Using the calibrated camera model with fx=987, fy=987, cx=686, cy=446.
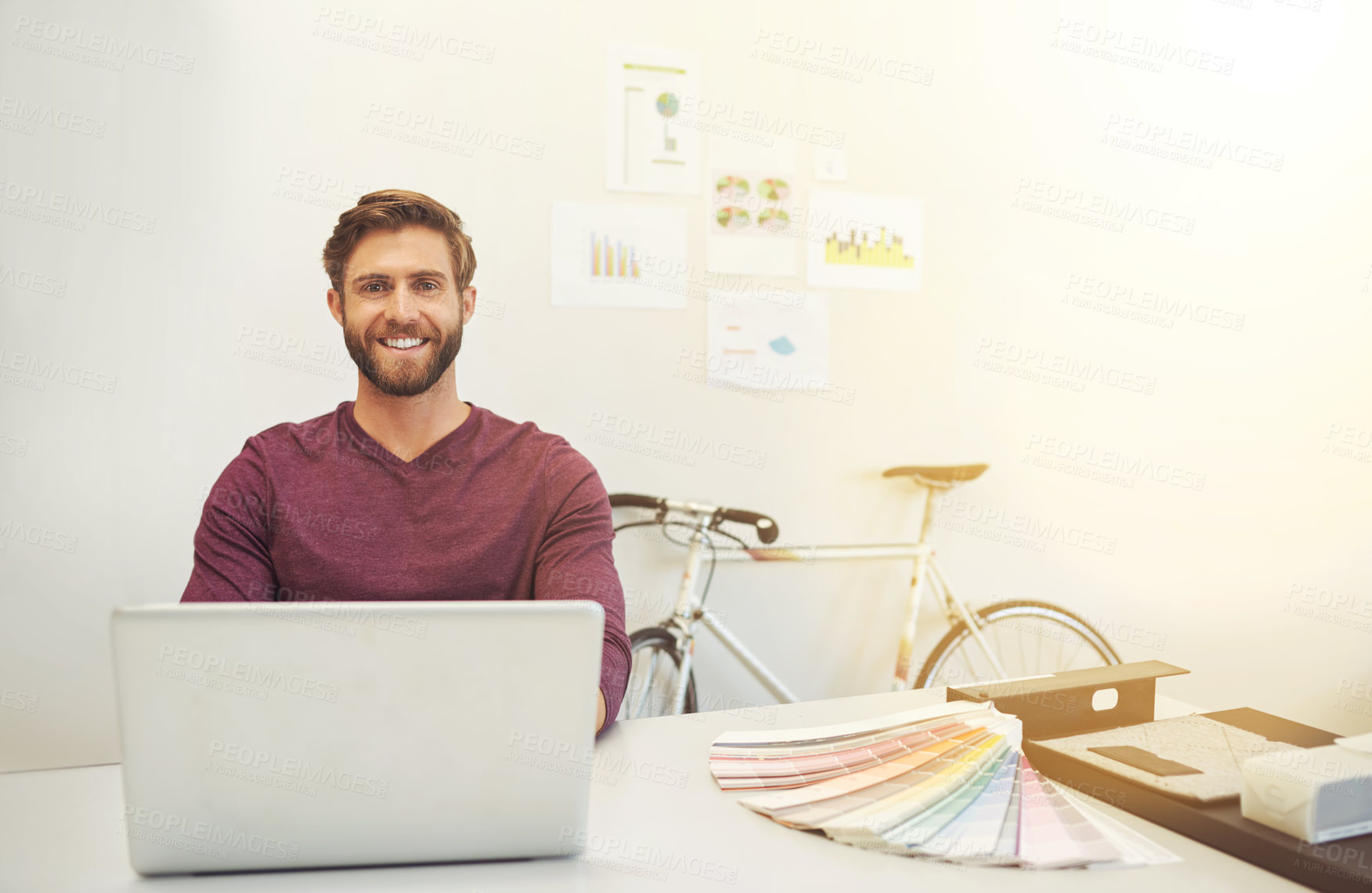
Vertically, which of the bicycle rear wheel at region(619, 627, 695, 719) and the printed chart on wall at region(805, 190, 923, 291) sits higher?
the printed chart on wall at region(805, 190, 923, 291)

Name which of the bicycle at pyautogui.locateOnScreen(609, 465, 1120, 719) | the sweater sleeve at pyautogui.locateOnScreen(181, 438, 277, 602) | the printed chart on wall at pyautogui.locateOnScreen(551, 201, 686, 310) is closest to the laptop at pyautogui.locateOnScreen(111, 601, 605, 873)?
the sweater sleeve at pyautogui.locateOnScreen(181, 438, 277, 602)

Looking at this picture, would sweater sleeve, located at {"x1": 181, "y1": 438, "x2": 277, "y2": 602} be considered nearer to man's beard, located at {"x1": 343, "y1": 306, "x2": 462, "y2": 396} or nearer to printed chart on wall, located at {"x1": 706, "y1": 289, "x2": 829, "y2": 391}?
man's beard, located at {"x1": 343, "y1": 306, "x2": 462, "y2": 396}

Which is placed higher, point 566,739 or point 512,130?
point 512,130

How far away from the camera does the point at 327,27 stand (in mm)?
2168

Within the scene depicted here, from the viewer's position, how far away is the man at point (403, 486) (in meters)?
1.51

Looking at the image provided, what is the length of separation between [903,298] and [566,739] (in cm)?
209

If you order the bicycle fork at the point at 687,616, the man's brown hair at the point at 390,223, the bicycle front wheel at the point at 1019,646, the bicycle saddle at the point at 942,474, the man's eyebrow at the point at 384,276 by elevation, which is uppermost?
the man's brown hair at the point at 390,223

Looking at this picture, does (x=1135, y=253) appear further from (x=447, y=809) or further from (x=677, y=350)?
(x=447, y=809)

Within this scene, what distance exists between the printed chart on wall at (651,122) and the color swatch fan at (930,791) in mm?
1611

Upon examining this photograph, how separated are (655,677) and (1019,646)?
112 centimetres

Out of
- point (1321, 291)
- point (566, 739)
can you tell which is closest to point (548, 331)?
point (566, 739)

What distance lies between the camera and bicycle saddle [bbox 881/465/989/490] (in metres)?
2.57

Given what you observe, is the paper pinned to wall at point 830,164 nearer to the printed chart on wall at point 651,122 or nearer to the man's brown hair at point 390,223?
the printed chart on wall at point 651,122

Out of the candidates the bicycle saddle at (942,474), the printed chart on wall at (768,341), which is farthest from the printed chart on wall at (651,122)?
the bicycle saddle at (942,474)
